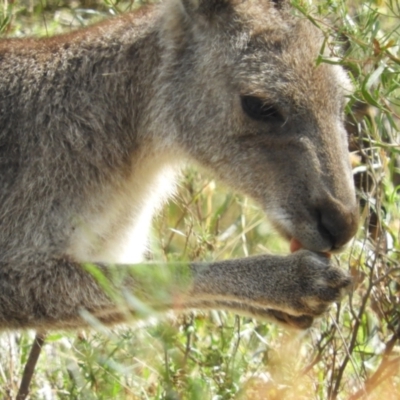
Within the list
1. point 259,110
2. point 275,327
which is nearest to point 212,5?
point 259,110

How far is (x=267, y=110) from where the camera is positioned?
455 cm

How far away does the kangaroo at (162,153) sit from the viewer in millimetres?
4285

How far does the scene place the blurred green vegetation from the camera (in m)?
3.86

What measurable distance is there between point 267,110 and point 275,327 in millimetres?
1673

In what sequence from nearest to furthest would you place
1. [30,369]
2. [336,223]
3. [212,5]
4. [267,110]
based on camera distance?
[336,223] < [267,110] < [212,5] < [30,369]

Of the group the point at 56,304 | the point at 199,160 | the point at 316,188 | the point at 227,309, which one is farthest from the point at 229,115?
the point at 56,304

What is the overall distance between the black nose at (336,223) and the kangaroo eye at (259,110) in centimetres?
61

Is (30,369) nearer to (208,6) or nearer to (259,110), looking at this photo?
(259,110)

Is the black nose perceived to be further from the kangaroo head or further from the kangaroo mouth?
the kangaroo mouth

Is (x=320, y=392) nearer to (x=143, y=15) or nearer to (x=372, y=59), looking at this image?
(x=372, y=59)

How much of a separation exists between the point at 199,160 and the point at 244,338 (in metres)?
1.41

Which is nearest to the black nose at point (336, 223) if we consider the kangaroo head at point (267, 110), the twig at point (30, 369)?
the kangaroo head at point (267, 110)

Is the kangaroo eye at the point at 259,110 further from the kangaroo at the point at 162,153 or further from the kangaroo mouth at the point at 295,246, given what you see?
the kangaroo mouth at the point at 295,246

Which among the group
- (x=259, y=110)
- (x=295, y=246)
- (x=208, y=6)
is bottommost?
(x=295, y=246)
